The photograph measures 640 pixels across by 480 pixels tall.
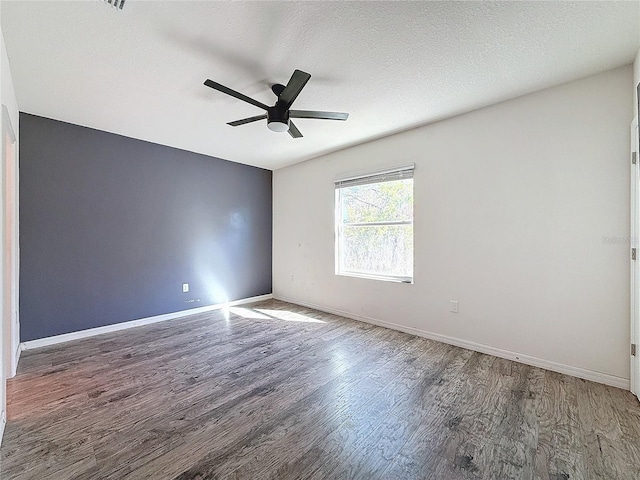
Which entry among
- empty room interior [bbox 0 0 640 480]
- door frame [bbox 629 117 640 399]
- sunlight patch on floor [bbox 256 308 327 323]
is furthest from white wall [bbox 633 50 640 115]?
sunlight patch on floor [bbox 256 308 327 323]

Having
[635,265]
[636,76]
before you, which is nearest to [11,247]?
[635,265]

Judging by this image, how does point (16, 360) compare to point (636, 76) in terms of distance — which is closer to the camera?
point (636, 76)

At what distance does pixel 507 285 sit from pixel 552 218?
0.71 m

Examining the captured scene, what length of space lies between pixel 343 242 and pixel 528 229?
2300 mm

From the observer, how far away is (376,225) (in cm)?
378

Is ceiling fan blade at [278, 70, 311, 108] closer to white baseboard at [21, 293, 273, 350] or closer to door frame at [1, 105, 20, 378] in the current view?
door frame at [1, 105, 20, 378]

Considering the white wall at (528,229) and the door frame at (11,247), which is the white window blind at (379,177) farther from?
the door frame at (11,247)

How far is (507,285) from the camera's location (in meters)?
2.65

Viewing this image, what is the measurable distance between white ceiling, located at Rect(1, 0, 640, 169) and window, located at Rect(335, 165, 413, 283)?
36.1 inches

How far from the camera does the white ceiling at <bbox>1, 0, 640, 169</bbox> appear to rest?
162 centimetres

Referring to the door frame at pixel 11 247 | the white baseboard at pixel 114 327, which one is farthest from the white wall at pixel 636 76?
the white baseboard at pixel 114 327

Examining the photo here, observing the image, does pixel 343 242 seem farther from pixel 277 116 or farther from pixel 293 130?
pixel 277 116

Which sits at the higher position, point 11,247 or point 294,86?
point 294,86

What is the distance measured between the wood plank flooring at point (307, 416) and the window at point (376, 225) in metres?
1.14
